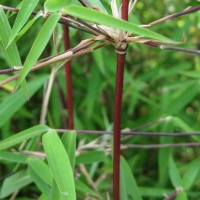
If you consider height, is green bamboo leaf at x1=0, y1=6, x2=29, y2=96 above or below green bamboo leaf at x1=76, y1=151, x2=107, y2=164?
above

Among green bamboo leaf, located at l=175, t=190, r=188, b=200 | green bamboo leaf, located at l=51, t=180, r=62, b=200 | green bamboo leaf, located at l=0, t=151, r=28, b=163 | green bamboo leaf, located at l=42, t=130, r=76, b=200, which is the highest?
green bamboo leaf, located at l=42, t=130, r=76, b=200

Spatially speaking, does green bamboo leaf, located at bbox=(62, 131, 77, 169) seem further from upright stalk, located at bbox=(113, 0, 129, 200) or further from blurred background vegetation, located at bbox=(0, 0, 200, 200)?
blurred background vegetation, located at bbox=(0, 0, 200, 200)

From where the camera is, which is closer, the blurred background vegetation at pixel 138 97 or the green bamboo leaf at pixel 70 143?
the green bamboo leaf at pixel 70 143

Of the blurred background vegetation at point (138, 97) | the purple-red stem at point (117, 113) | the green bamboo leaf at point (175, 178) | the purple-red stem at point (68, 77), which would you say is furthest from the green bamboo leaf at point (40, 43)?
the blurred background vegetation at point (138, 97)

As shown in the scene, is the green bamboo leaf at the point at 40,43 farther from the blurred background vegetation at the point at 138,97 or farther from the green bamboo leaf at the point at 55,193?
the blurred background vegetation at the point at 138,97

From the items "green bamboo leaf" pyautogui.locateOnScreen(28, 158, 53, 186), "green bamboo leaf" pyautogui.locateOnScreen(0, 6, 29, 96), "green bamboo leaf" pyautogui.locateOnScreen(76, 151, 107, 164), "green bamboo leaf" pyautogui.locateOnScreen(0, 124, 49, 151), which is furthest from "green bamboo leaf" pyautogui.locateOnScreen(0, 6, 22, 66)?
"green bamboo leaf" pyautogui.locateOnScreen(76, 151, 107, 164)

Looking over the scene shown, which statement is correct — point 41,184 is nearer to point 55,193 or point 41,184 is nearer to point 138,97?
point 55,193

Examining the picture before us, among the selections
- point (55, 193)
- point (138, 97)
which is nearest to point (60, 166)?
point (55, 193)
